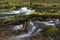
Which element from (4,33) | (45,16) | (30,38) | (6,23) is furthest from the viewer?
(45,16)

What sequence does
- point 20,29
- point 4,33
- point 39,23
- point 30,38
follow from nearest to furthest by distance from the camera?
point 30,38 < point 4,33 < point 20,29 < point 39,23

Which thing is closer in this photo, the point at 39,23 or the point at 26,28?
the point at 26,28

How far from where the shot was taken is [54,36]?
24.5 ft

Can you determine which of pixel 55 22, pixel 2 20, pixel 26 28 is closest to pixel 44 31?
pixel 26 28

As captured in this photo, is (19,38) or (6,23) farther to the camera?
(6,23)

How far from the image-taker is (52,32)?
7664mm

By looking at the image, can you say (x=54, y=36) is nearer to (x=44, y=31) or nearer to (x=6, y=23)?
(x=44, y=31)

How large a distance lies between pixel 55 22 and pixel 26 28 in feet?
9.01

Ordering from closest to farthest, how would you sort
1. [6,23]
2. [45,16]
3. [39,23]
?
[6,23], [39,23], [45,16]

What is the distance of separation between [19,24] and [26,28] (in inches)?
42.9

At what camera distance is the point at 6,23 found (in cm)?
909

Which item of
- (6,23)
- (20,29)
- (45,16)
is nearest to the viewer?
(20,29)

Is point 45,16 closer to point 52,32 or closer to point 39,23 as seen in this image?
point 39,23

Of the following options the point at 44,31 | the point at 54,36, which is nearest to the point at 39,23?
the point at 44,31
